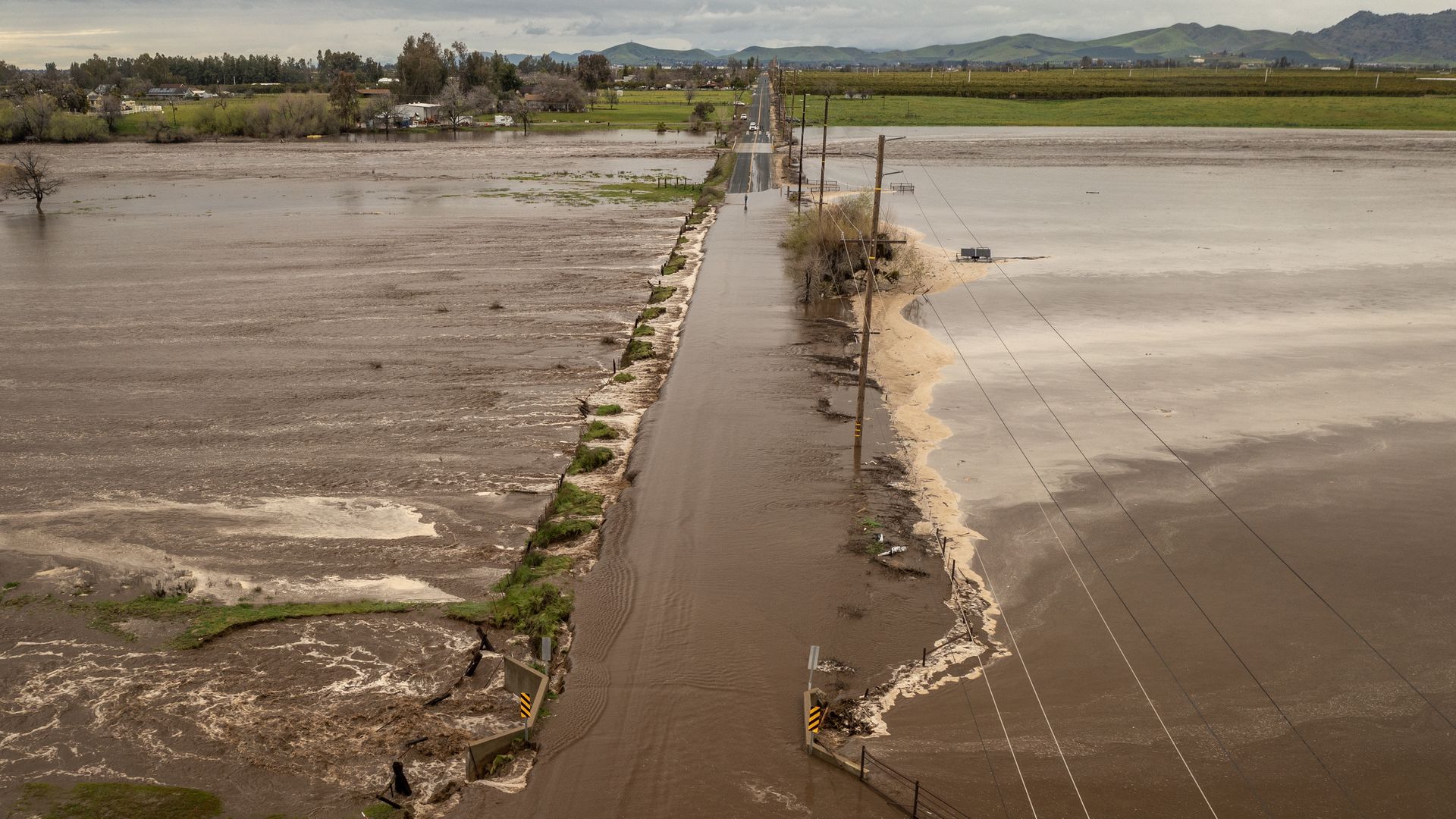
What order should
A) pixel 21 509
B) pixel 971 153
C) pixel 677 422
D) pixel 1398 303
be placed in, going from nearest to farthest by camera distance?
pixel 21 509 → pixel 677 422 → pixel 1398 303 → pixel 971 153

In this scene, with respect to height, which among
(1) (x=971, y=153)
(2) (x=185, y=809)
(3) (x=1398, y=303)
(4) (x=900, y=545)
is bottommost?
(2) (x=185, y=809)

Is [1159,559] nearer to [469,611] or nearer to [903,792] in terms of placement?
[903,792]

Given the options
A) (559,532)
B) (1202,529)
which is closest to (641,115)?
(559,532)

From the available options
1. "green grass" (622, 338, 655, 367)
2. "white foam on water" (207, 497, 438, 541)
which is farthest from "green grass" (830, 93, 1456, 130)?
"white foam on water" (207, 497, 438, 541)

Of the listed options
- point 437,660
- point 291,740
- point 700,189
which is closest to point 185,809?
point 291,740

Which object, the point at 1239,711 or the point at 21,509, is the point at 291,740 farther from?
the point at 1239,711

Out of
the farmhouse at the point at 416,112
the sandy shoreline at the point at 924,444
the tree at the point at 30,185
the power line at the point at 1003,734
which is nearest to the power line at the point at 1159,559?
the sandy shoreline at the point at 924,444

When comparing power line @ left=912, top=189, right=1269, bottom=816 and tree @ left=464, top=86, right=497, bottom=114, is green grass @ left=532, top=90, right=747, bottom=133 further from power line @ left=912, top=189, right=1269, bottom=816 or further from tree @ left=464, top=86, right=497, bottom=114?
power line @ left=912, top=189, right=1269, bottom=816
